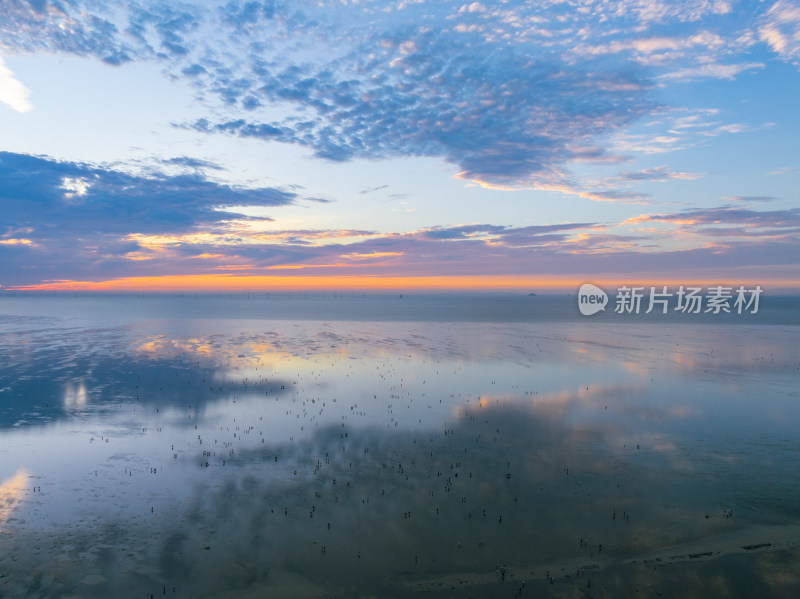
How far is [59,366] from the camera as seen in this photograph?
245ft

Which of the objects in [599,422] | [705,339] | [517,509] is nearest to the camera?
[517,509]

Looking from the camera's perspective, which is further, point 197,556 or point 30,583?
point 197,556

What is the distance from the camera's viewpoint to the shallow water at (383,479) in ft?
74.4

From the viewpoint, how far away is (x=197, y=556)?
77.2ft

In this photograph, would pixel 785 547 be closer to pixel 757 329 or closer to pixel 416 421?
pixel 416 421

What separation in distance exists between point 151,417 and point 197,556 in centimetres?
2849

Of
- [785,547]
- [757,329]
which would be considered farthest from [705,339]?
[785,547]

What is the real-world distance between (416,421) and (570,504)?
19583 mm

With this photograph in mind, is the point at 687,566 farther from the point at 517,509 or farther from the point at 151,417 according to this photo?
the point at 151,417

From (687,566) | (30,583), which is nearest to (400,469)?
(687,566)

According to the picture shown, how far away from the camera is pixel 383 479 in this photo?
106 ft

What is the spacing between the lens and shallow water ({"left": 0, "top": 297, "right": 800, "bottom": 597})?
22.7m

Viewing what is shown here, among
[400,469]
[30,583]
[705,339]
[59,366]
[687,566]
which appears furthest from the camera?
[705,339]

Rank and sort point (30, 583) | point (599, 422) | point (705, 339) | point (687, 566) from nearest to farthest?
point (30, 583) → point (687, 566) → point (599, 422) → point (705, 339)
